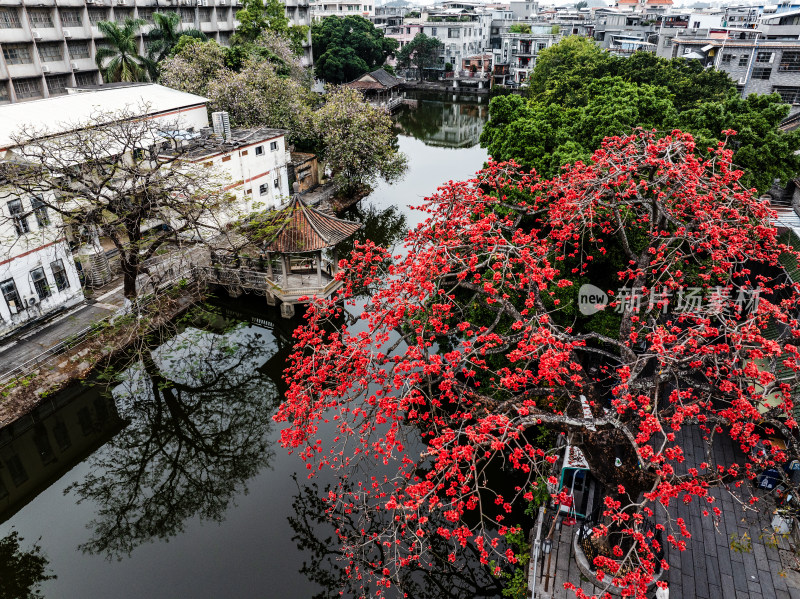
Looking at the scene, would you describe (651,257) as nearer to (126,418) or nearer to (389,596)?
(389,596)

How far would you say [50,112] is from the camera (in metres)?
25.9

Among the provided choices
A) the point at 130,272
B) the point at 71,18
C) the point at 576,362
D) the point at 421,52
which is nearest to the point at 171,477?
the point at 130,272

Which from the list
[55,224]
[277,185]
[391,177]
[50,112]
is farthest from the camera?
[391,177]

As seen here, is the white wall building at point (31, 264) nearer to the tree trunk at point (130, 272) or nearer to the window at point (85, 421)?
the tree trunk at point (130, 272)

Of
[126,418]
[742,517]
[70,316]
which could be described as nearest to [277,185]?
[70,316]

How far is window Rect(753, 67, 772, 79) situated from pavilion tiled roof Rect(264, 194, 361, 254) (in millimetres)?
31814

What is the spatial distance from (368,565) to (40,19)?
5210 centimetres

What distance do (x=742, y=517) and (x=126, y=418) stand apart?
66.6 ft

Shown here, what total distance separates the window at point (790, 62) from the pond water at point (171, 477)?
117 feet

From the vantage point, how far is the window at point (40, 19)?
139 ft

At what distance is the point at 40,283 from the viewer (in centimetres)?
2167

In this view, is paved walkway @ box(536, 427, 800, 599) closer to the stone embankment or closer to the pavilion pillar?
the stone embankment


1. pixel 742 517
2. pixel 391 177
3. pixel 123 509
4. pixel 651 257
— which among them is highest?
pixel 651 257

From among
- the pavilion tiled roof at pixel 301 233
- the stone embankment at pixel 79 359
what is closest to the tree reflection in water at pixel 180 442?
the stone embankment at pixel 79 359
